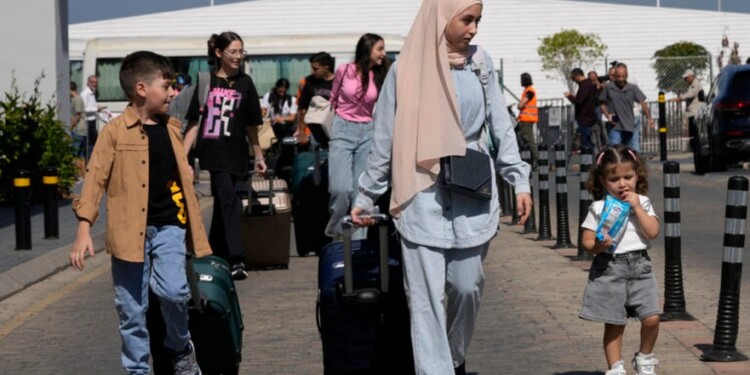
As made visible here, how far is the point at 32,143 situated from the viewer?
22.5m

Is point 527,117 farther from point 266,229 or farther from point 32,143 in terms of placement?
point 266,229

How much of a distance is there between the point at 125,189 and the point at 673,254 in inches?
159

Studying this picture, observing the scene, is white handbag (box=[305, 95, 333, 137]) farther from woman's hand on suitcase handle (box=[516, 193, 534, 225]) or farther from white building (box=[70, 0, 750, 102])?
white building (box=[70, 0, 750, 102])

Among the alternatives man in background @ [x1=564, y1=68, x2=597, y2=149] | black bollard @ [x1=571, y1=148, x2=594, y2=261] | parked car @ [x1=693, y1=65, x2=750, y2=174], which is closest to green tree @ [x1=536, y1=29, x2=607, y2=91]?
man in background @ [x1=564, y1=68, x2=597, y2=149]

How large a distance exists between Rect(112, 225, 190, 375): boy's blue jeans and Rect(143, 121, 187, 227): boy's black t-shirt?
0.21ft

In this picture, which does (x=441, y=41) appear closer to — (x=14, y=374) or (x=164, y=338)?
(x=164, y=338)

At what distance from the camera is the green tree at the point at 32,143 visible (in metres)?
22.4

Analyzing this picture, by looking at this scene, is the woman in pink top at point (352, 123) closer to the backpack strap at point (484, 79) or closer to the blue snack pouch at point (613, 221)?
the blue snack pouch at point (613, 221)

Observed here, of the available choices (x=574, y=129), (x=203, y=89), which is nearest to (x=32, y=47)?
(x=203, y=89)

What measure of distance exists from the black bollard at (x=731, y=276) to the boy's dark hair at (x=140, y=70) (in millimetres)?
3116

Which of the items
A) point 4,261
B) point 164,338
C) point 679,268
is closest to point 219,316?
point 164,338

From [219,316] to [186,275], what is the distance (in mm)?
279

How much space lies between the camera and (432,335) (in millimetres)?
6875

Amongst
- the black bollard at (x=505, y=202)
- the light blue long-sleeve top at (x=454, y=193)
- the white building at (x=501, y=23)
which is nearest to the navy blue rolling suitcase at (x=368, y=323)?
the light blue long-sleeve top at (x=454, y=193)
